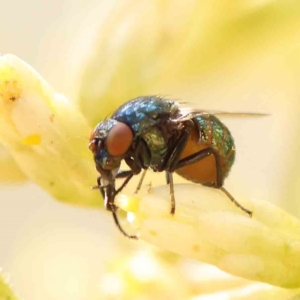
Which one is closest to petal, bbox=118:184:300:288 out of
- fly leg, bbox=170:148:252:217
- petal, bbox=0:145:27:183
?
fly leg, bbox=170:148:252:217

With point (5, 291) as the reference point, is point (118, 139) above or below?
above

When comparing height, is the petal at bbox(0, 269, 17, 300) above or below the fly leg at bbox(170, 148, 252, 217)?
below

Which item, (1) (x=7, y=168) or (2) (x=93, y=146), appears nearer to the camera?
(2) (x=93, y=146)

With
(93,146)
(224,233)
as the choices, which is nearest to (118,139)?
(93,146)

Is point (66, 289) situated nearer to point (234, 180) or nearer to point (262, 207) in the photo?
point (234, 180)

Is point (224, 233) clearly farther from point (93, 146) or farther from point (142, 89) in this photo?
point (142, 89)

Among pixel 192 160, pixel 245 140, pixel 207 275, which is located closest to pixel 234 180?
pixel 245 140

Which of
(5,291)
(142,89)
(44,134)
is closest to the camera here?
(5,291)

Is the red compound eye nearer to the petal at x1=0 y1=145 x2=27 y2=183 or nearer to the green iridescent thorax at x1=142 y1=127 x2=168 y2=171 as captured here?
the green iridescent thorax at x1=142 y1=127 x2=168 y2=171
